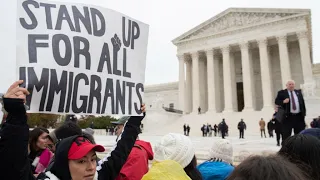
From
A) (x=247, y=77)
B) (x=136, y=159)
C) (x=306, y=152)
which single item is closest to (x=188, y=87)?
(x=247, y=77)

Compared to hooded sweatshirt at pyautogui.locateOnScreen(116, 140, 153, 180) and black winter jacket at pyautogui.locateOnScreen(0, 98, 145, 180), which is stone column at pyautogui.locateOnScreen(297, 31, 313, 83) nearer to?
hooded sweatshirt at pyautogui.locateOnScreen(116, 140, 153, 180)

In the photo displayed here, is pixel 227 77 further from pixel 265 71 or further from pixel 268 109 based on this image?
pixel 268 109

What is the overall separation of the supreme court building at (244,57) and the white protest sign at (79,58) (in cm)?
3681

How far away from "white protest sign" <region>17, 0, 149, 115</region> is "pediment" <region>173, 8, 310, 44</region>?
40.6m

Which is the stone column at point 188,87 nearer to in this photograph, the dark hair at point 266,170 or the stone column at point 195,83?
the stone column at point 195,83

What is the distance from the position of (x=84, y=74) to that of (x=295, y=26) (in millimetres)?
41011

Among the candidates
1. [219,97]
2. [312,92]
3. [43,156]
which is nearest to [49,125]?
[219,97]

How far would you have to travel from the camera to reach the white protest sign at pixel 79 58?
3.02 metres

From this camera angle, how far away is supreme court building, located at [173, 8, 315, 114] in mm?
38531

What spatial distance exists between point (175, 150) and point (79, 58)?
168 centimetres

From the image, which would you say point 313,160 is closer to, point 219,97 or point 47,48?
point 47,48

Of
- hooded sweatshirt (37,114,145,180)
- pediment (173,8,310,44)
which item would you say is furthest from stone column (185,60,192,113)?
hooded sweatshirt (37,114,145,180)

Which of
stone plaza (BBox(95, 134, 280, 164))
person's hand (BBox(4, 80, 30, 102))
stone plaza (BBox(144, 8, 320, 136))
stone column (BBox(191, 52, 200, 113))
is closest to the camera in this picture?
person's hand (BBox(4, 80, 30, 102))

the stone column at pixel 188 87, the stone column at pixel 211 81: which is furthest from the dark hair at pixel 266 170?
the stone column at pixel 188 87
